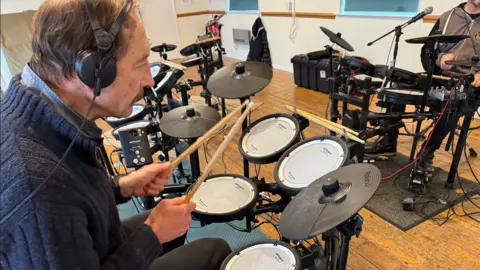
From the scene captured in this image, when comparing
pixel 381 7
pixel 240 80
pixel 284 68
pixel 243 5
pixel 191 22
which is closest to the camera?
pixel 240 80

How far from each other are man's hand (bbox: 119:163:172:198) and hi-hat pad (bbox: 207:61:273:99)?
2.44 ft

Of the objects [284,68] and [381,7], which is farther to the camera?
[284,68]

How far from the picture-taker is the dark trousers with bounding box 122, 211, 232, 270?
1.08 meters

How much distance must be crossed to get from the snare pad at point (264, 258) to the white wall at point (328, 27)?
10.4 ft

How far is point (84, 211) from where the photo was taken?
0.66m

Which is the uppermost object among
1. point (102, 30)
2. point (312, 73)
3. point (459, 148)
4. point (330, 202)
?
point (102, 30)

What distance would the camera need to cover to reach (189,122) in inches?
68.2

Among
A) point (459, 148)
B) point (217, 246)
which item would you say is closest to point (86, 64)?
point (217, 246)

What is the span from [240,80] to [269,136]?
450mm

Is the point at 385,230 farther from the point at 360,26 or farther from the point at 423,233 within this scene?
the point at 360,26

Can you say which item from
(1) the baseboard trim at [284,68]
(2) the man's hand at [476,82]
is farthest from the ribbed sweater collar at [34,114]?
(1) the baseboard trim at [284,68]

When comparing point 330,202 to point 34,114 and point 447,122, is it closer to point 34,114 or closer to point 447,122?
point 34,114

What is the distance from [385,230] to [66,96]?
70.0 inches

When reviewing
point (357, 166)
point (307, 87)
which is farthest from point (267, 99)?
point (357, 166)
